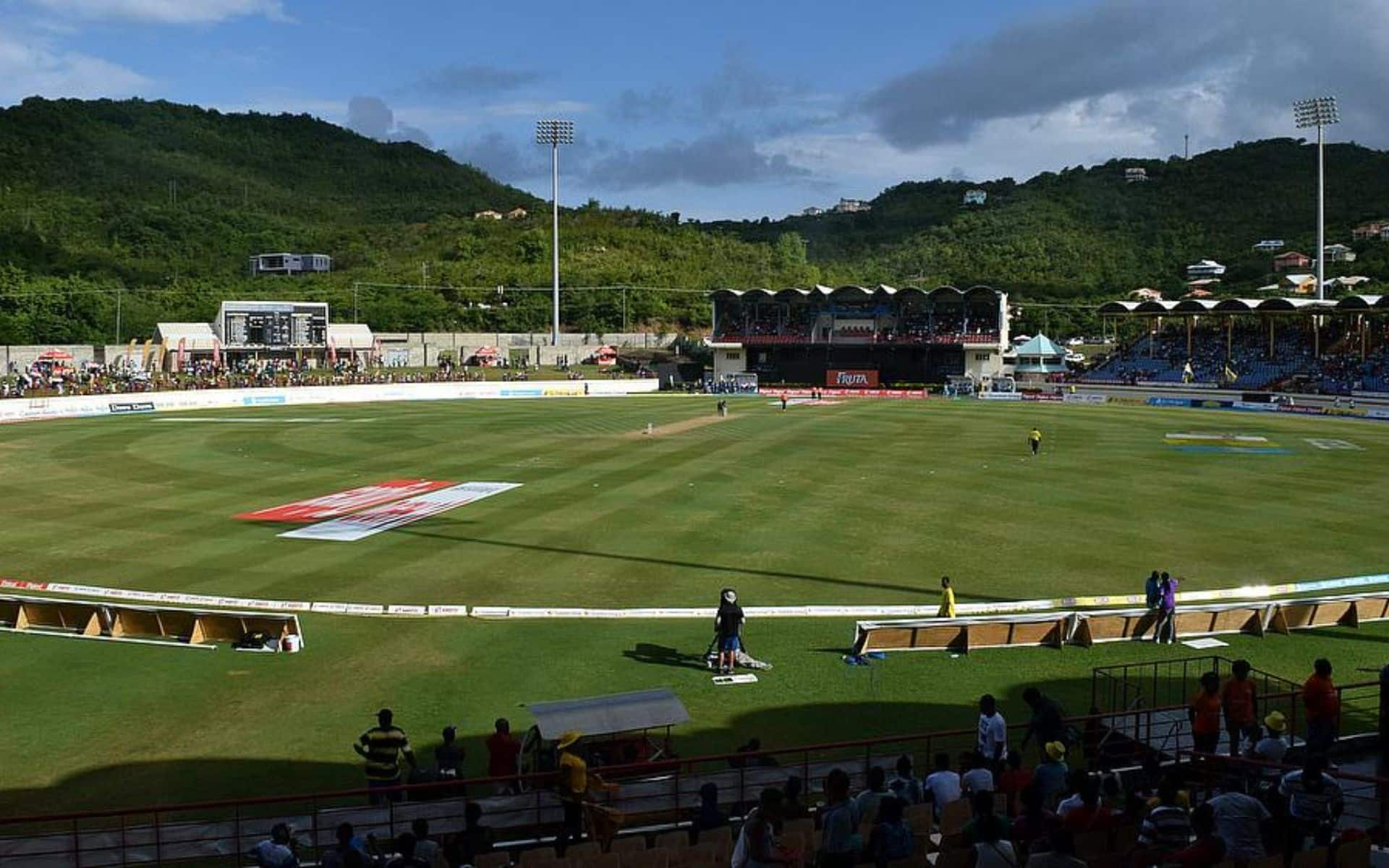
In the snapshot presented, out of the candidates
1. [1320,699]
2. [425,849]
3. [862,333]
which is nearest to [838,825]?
[425,849]

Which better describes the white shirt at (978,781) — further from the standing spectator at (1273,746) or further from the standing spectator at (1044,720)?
the standing spectator at (1273,746)

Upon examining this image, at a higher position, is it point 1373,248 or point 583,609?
point 1373,248

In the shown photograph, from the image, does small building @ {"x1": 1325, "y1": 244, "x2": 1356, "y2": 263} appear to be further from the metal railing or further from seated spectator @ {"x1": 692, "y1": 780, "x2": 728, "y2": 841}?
seated spectator @ {"x1": 692, "y1": 780, "x2": 728, "y2": 841}

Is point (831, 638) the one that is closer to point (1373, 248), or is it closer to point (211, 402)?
point (211, 402)

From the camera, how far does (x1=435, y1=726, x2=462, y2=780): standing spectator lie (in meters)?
14.6

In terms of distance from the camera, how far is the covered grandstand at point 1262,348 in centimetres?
9131

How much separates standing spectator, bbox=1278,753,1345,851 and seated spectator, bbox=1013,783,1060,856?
241 centimetres

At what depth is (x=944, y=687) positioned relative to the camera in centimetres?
2003

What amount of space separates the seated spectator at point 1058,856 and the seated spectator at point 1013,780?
3.06 metres


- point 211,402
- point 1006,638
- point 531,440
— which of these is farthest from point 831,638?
point 211,402

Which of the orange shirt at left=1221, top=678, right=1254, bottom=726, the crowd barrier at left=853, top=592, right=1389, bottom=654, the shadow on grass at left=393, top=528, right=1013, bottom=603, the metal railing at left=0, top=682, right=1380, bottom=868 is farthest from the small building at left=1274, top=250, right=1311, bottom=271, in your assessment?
the metal railing at left=0, top=682, right=1380, bottom=868

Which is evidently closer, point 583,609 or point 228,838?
point 228,838

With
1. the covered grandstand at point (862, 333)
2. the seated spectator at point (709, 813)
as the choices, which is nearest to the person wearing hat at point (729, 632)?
the seated spectator at point (709, 813)

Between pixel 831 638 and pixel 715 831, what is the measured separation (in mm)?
12386
